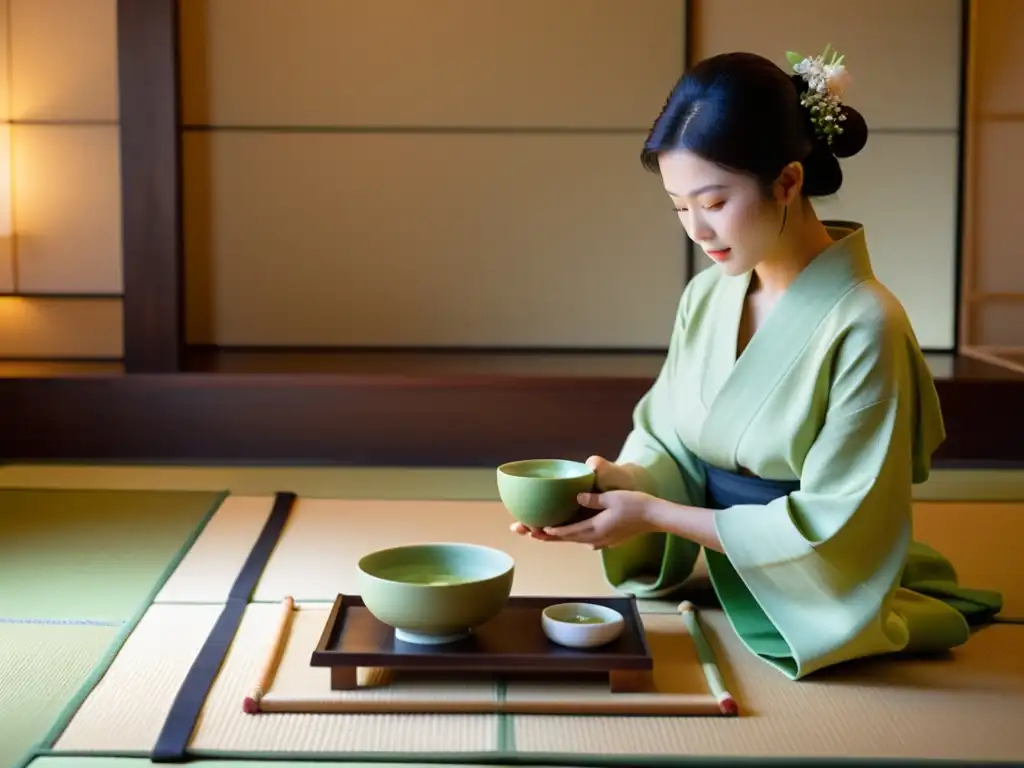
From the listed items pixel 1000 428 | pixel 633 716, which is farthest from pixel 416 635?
pixel 1000 428

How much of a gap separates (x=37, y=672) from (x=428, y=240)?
2484 millimetres

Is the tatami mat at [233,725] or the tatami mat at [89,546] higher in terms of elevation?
the tatami mat at [89,546]

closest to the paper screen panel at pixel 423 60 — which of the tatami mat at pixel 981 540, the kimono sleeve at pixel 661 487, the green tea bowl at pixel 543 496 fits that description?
the tatami mat at pixel 981 540

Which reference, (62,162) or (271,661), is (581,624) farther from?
(62,162)

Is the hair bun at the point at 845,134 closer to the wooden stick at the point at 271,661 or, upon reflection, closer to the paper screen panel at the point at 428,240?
the wooden stick at the point at 271,661

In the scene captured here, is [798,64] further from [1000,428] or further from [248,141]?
[248,141]

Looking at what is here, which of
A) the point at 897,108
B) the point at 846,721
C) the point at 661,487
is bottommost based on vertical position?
the point at 846,721

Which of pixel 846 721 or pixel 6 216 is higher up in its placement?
pixel 6 216

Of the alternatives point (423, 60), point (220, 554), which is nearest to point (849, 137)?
point (220, 554)

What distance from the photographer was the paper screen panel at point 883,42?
13.6ft

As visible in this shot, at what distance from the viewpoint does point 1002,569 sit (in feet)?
8.78

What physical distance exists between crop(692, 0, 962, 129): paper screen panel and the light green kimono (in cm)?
213

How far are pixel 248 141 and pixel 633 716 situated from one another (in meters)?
2.90

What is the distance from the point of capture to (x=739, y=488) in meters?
2.25
